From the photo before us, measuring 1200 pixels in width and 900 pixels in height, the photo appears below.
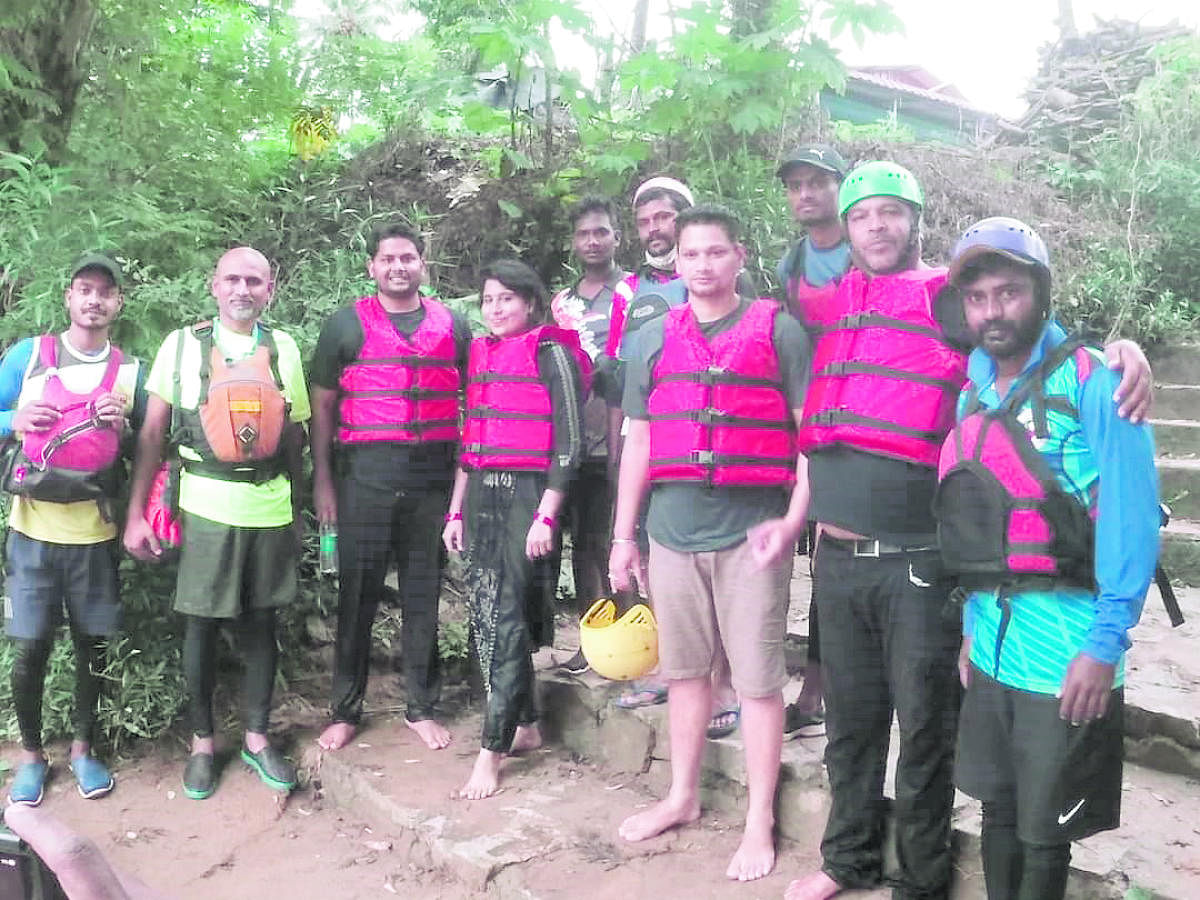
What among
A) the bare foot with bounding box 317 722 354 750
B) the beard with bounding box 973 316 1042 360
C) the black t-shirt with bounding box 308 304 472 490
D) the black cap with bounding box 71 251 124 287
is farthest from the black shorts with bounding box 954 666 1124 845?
the black cap with bounding box 71 251 124 287

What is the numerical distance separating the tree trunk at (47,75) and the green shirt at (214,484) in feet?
7.49

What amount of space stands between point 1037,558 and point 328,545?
284cm

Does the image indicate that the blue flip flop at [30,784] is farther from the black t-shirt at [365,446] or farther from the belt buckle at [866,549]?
the belt buckle at [866,549]

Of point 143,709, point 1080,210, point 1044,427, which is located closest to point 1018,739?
point 1044,427

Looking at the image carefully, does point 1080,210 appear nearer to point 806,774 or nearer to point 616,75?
point 616,75

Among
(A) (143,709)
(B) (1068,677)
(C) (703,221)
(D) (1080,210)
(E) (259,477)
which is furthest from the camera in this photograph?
(D) (1080,210)

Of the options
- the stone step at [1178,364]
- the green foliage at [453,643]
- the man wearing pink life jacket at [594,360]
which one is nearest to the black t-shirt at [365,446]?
the man wearing pink life jacket at [594,360]

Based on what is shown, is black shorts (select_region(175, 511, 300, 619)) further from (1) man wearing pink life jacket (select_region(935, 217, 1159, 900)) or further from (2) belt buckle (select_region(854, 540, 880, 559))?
(1) man wearing pink life jacket (select_region(935, 217, 1159, 900))

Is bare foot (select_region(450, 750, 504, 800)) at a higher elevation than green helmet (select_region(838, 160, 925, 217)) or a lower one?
lower

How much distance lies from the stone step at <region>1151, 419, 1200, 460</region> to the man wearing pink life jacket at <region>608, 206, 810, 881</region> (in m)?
4.14

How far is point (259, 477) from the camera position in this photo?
3.99 m

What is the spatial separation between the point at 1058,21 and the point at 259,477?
11.1 m

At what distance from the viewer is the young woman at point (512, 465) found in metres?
3.83

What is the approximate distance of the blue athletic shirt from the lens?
2.17 m
